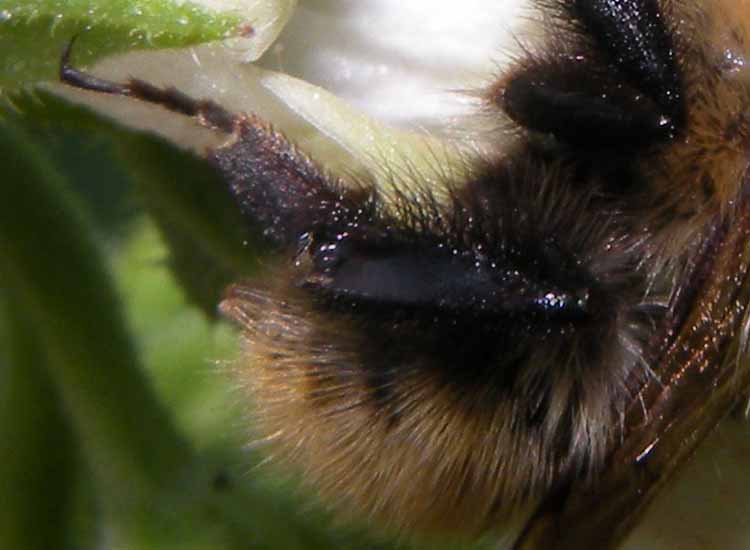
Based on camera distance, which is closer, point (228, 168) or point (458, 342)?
point (458, 342)

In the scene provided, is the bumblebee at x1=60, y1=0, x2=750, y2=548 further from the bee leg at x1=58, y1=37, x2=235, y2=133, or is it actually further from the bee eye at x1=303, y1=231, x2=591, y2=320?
the bee leg at x1=58, y1=37, x2=235, y2=133

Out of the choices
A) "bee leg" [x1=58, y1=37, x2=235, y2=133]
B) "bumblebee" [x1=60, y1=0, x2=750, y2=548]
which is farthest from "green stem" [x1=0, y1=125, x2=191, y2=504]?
"bumblebee" [x1=60, y1=0, x2=750, y2=548]

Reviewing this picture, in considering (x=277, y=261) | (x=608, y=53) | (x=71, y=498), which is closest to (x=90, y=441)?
(x=71, y=498)

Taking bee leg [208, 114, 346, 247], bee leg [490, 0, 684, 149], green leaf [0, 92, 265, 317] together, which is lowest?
green leaf [0, 92, 265, 317]

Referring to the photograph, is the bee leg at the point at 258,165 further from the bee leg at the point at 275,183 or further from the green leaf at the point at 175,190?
the green leaf at the point at 175,190

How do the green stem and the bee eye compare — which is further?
the green stem

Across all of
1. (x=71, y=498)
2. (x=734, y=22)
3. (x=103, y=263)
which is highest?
(x=734, y=22)

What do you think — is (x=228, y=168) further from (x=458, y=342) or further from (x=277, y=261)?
(x=458, y=342)

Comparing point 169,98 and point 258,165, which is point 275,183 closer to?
point 258,165

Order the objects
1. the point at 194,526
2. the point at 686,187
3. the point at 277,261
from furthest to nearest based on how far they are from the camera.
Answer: the point at 194,526
the point at 277,261
the point at 686,187
